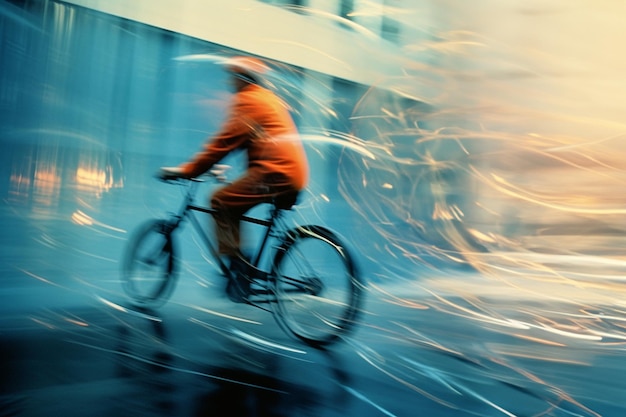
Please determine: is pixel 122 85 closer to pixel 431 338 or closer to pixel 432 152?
pixel 432 152

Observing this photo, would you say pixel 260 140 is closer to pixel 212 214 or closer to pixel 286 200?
pixel 286 200

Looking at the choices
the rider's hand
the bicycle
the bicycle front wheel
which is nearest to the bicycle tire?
the bicycle

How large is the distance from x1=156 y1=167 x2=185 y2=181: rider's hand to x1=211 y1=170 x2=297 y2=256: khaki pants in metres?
0.18

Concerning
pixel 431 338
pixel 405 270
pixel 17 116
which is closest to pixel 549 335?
pixel 431 338

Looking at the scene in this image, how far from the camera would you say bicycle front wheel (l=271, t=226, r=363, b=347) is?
2.41 metres

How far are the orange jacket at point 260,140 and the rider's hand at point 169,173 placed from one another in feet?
0.09

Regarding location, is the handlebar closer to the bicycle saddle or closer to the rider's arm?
the rider's arm

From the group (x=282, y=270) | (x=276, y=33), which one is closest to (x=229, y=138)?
(x=276, y=33)

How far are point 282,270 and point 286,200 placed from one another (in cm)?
29

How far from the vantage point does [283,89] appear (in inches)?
101

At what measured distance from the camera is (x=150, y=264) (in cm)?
278

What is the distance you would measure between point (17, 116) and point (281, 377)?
1661mm

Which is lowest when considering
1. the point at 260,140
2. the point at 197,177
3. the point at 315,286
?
the point at 315,286

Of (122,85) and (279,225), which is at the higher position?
(122,85)
